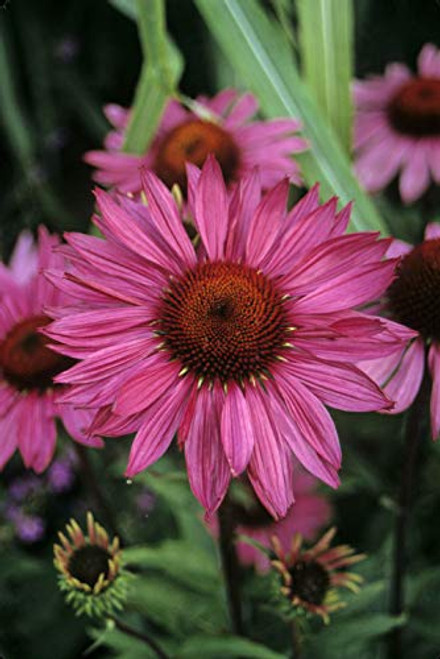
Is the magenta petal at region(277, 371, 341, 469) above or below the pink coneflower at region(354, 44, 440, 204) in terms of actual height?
below

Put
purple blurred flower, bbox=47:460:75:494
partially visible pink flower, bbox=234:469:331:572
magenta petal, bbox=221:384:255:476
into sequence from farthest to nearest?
purple blurred flower, bbox=47:460:75:494 < partially visible pink flower, bbox=234:469:331:572 < magenta petal, bbox=221:384:255:476

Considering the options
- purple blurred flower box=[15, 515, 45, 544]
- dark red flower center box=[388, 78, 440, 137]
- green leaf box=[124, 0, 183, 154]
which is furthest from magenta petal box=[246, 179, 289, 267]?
dark red flower center box=[388, 78, 440, 137]

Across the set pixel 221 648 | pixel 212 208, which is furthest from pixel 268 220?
pixel 221 648

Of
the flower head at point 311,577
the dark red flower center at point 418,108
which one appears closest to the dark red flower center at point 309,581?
the flower head at point 311,577

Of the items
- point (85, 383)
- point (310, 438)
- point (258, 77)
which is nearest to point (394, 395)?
point (310, 438)

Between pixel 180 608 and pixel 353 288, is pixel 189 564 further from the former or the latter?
pixel 353 288

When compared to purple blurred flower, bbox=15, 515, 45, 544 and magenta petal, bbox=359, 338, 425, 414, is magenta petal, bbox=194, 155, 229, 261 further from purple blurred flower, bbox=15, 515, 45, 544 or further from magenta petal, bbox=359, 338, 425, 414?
purple blurred flower, bbox=15, 515, 45, 544
